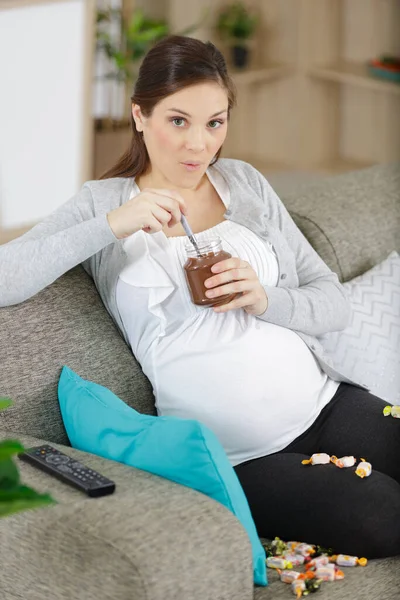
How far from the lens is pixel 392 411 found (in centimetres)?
199

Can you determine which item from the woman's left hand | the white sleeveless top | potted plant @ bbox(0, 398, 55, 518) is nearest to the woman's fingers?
the woman's left hand

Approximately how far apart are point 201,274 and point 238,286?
82 millimetres

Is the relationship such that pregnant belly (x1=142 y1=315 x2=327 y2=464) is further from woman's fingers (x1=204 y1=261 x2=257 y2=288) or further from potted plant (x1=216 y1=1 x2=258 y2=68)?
potted plant (x1=216 y1=1 x2=258 y2=68)

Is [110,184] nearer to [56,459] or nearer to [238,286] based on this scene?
[238,286]

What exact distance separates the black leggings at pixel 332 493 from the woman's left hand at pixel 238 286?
11.2 inches

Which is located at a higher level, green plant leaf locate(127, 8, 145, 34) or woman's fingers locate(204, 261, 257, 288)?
green plant leaf locate(127, 8, 145, 34)

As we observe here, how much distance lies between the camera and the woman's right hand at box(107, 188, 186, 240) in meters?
1.85

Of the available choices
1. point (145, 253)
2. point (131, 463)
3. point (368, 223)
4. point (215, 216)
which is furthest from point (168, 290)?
point (368, 223)

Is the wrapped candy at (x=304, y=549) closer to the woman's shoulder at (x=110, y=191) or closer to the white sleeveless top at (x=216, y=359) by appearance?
the white sleeveless top at (x=216, y=359)

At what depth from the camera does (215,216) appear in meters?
2.15

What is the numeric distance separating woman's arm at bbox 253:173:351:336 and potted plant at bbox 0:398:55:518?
0.94m

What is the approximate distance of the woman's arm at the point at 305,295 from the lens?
2018mm

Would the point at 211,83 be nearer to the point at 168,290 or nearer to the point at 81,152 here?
the point at 168,290

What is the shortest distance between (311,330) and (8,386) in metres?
0.66
